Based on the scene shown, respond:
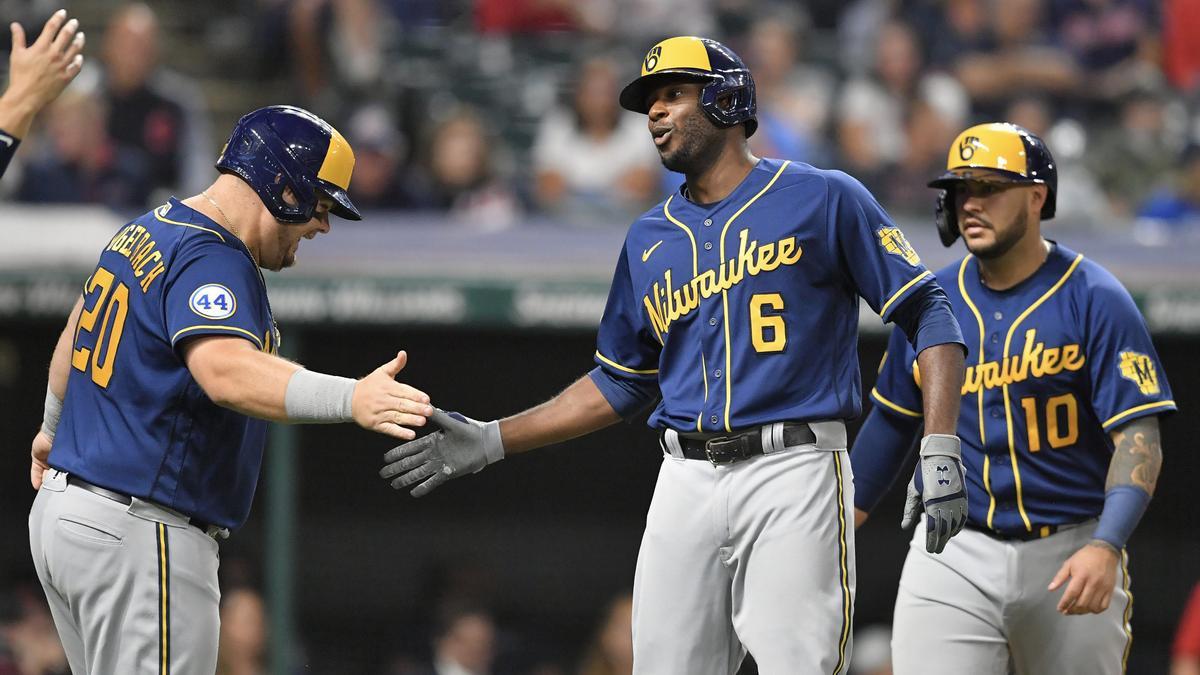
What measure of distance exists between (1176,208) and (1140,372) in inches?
154

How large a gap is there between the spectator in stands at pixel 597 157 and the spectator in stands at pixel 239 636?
2.51 m

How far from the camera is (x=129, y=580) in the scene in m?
3.71

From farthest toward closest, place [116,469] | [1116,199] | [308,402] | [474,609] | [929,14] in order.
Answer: [929,14], [1116,199], [474,609], [116,469], [308,402]

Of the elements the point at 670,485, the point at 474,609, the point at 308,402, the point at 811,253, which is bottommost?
the point at 474,609

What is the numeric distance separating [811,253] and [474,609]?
14.6 ft

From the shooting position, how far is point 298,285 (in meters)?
6.95

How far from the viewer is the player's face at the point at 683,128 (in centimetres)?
401

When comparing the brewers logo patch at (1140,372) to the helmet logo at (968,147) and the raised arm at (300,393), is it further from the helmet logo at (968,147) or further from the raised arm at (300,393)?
the raised arm at (300,393)

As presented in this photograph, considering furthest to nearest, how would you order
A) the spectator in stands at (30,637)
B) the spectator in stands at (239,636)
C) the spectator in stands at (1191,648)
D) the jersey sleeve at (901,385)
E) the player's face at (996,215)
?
the spectator in stands at (239,636), the spectator in stands at (30,637), the spectator in stands at (1191,648), the jersey sleeve at (901,385), the player's face at (996,215)

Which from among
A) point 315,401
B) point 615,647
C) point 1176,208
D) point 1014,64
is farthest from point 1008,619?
point 1014,64

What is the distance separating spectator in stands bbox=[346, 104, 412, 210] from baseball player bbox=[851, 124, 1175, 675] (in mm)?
4581

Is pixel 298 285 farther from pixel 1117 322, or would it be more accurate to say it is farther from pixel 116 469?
pixel 1117 322

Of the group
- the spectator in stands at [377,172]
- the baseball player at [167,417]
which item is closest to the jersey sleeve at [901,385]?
the baseball player at [167,417]

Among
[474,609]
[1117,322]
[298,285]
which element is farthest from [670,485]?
[474,609]
